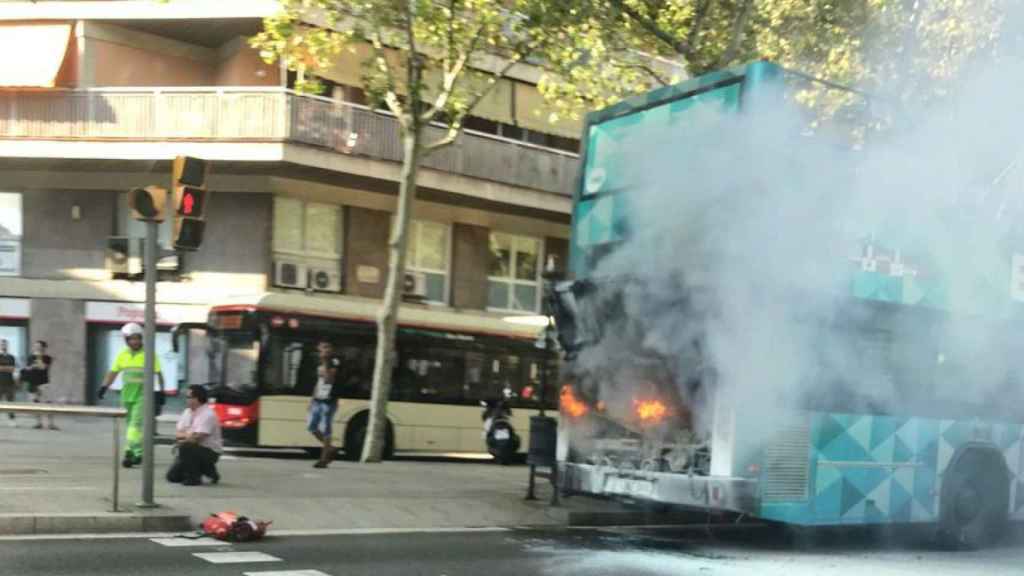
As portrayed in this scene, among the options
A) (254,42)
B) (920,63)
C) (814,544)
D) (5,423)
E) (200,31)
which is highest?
(200,31)

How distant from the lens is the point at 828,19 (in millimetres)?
15289

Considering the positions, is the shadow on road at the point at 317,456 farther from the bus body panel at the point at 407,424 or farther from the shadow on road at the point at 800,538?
the shadow on road at the point at 800,538

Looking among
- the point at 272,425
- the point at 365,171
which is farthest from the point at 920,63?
the point at 365,171

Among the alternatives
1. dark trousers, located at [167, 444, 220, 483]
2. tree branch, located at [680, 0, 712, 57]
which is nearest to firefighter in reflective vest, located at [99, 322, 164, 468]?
dark trousers, located at [167, 444, 220, 483]

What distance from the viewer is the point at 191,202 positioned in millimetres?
9219

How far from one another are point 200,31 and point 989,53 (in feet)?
53.5

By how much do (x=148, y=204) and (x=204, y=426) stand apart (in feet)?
9.82

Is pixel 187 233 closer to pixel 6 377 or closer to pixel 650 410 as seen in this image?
pixel 650 410

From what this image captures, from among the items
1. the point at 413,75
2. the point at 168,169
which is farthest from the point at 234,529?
the point at 168,169

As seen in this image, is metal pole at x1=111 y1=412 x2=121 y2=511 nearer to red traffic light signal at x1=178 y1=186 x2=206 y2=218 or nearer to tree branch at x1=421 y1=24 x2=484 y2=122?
red traffic light signal at x1=178 y1=186 x2=206 y2=218

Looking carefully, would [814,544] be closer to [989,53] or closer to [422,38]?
[989,53]

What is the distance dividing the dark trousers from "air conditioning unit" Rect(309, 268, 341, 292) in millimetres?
11492

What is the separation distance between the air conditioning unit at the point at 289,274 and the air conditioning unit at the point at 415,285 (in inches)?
103

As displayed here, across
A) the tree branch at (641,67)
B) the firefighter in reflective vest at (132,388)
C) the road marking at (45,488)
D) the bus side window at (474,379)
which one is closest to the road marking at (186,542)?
the road marking at (45,488)
